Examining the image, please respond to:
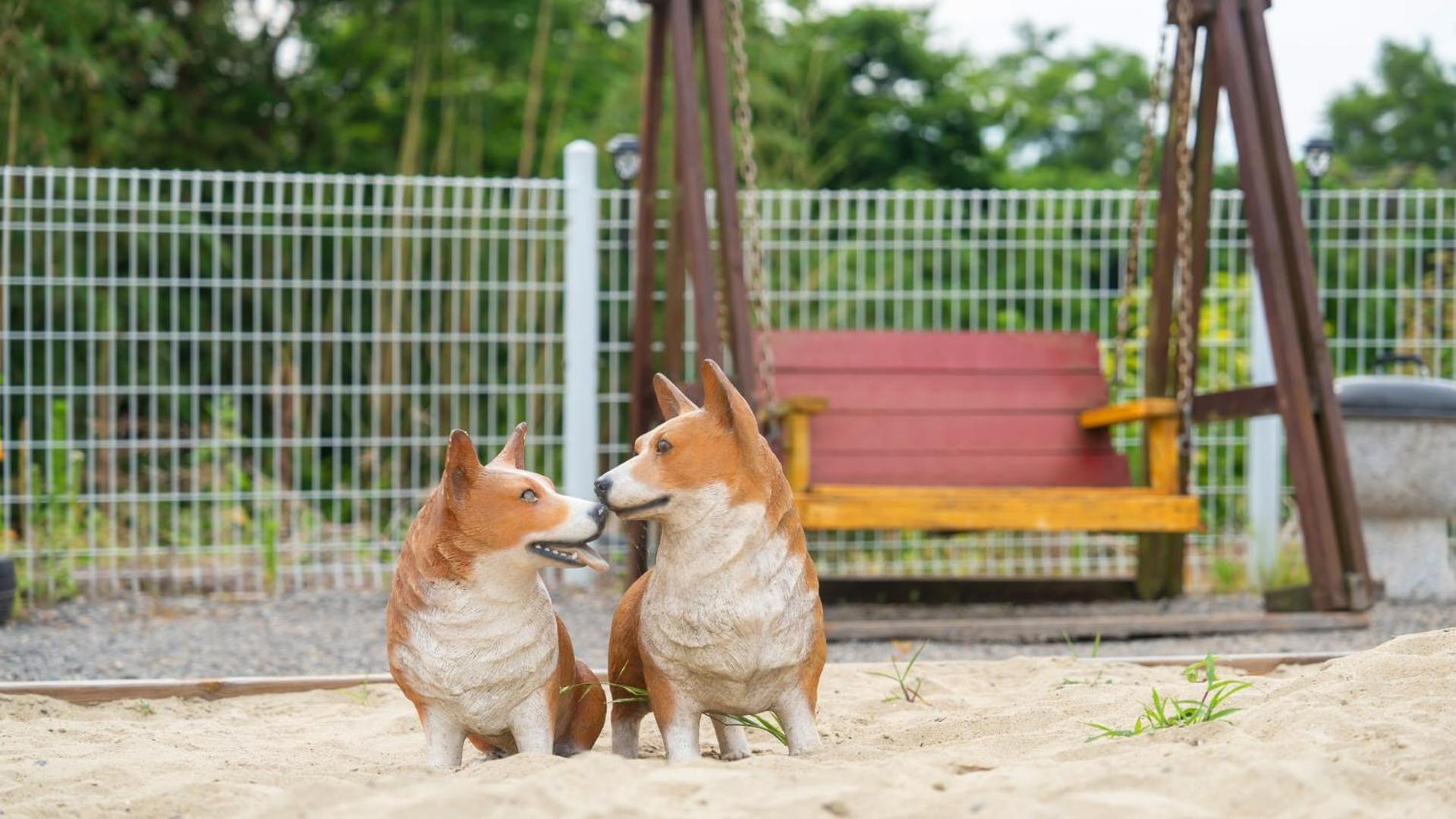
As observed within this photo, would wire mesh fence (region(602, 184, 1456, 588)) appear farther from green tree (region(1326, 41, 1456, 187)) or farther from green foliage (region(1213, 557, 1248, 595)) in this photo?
green tree (region(1326, 41, 1456, 187))

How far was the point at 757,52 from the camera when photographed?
468 inches

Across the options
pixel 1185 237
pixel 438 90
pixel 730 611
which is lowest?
pixel 730 611

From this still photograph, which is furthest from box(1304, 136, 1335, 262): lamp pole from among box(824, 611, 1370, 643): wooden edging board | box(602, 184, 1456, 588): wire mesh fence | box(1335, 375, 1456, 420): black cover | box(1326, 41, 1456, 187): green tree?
box(1326, 41, 1456, 187): green tree

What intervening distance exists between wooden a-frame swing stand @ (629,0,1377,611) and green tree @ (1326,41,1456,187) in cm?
1597

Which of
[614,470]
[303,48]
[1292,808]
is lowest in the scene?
[1292,808]

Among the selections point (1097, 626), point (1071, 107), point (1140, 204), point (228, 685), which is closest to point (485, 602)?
point (228, 685)

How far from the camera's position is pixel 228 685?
3.53m

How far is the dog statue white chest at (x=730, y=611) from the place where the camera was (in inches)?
92.7

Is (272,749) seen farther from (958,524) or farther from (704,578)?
(958,524)

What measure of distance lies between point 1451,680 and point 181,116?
10095 millimetres

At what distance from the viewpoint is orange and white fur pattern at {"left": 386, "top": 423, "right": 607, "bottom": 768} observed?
2.30 meters

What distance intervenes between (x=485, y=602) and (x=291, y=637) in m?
3.25

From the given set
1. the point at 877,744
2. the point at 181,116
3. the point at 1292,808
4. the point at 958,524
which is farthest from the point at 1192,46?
the point at 181,116

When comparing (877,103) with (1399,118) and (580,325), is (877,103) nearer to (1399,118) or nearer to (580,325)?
(580,325)
